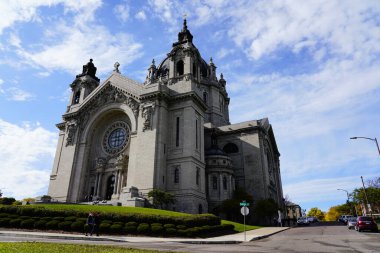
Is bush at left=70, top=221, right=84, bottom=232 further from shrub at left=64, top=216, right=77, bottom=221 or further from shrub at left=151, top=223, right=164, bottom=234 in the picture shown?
shrub at left=151, top=223, right=164, bottom=234

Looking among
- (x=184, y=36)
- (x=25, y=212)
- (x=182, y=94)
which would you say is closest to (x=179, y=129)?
(x=182, y=94)

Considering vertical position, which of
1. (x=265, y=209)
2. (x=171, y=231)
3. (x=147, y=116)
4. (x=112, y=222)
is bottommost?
(x=171, y=231)

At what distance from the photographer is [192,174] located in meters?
40.9

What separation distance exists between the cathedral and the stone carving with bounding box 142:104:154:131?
6.0 inches

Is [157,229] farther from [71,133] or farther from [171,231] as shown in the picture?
[71,133]

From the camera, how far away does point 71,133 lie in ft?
174

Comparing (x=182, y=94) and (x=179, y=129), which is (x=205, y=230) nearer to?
(x=179, y=129)

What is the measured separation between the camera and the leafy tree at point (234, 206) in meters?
42.5

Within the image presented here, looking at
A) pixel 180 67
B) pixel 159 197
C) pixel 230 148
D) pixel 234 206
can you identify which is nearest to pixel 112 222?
pixel 159 197

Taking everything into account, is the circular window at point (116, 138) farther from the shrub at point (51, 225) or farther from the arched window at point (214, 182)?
the shrub at point (51, 225)

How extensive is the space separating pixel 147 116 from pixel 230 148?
1926 centimetres

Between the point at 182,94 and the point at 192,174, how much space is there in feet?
40.6

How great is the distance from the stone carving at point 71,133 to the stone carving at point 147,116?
16137 millimetres

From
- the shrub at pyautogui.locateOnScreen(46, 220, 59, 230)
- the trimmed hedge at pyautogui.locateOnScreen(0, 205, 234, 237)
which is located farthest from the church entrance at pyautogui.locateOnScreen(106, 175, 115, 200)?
the shrub at pyautogui.locateOnScreen(46, 220, 59, 230)
